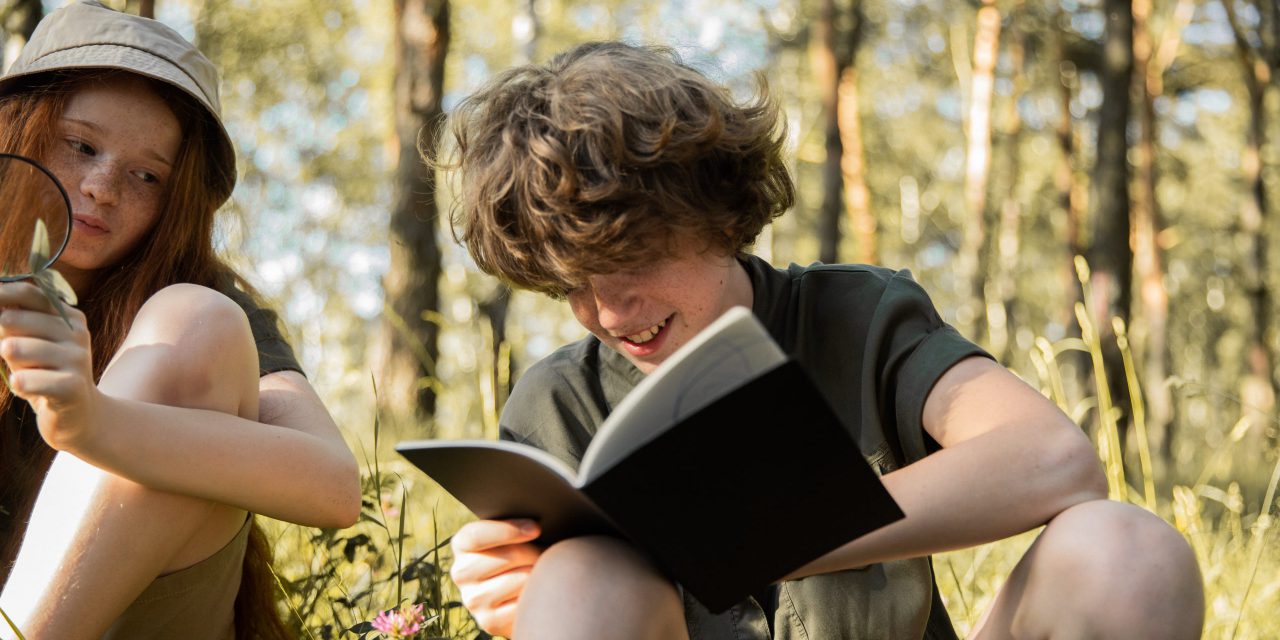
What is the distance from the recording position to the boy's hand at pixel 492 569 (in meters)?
1.36

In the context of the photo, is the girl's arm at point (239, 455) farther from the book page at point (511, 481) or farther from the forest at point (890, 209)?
the book page at point (511, 481)

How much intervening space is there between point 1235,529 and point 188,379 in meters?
2.65

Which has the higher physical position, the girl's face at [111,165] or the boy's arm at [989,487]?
the girl's face at [111,165]

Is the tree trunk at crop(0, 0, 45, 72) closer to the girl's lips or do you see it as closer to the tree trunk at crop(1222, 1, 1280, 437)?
the girl's lips

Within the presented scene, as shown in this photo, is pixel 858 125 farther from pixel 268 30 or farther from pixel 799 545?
pixel 799 545

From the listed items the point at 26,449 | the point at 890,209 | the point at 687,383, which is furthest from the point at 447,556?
the point at 890,209

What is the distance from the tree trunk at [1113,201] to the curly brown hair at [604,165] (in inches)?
187

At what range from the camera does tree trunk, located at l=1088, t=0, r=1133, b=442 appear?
6133 millimetres

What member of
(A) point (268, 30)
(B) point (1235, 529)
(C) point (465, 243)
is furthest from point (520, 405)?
(A) point (268, 30)

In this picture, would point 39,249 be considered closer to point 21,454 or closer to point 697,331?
point 21,454

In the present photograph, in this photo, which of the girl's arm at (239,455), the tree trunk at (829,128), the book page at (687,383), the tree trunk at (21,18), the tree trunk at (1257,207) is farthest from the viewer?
the tree trunk at (1257,207)

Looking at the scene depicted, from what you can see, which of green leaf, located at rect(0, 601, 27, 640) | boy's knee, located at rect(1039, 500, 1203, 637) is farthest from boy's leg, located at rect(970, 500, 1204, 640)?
green leaf, located at rect(0, 601, 27, 640)

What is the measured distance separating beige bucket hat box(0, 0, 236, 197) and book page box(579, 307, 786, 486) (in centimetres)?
114

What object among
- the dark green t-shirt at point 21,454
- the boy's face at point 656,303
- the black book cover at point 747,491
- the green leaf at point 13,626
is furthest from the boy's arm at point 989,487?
the dark green t-shirt at point 21,454
